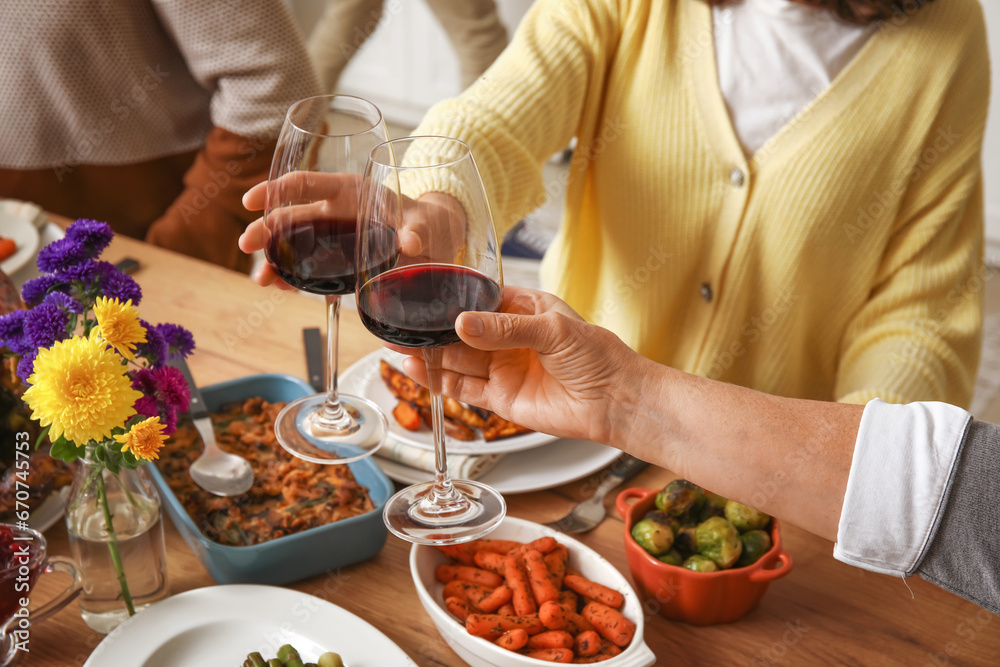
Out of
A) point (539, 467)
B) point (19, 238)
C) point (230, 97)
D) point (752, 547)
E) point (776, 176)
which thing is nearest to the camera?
point (752, 547)

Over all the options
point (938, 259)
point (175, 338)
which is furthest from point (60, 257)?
point (938, 259)

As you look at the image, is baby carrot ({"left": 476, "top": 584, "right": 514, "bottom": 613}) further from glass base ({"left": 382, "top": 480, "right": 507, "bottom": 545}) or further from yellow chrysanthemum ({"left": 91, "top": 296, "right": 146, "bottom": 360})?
yellow chrysanthemum ({"left": 91, "top": 296, "right": 146, "bottom": 360})

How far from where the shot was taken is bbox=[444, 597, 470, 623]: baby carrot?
2.79 ft

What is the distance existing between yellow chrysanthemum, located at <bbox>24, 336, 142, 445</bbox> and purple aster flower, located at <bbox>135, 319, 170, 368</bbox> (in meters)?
0.10

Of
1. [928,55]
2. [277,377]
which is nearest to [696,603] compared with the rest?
[277,377]

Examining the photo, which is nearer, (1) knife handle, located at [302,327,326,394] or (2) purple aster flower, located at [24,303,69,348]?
(2) purple aster flower, located at [24,303,69,348]

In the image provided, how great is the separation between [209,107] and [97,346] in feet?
4.83

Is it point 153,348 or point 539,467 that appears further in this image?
point 539,467

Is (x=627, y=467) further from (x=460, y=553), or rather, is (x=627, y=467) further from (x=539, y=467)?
(x=460, y=553)

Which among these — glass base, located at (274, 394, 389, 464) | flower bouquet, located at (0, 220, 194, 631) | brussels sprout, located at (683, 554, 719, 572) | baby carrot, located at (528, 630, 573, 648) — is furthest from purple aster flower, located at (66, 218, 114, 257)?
brussels sprout, located at (683, 554, 719, 572)

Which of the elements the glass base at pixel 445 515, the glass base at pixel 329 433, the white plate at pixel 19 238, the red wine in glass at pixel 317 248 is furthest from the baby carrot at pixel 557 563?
the white plate at pixel 19 238

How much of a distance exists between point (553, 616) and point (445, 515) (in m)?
0.16

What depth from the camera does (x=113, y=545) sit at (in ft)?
2.72

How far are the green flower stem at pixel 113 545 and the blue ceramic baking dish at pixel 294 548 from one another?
0.08 meters
